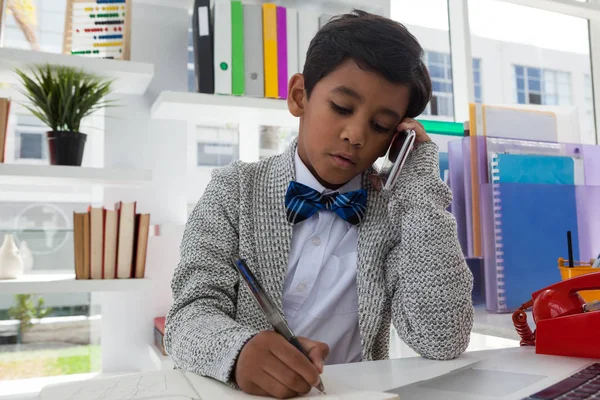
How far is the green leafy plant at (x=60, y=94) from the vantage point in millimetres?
1721

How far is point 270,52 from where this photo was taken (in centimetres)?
193

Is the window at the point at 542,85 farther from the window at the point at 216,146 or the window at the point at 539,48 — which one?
the window at the point at 216,146

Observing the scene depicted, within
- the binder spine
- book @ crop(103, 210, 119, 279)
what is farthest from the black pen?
book @ crop(103, 210, 119, 279)

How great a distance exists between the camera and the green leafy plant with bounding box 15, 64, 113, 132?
1.72m

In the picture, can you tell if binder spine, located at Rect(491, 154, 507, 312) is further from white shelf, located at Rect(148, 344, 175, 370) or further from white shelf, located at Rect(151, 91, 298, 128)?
white shelf, located at Rect(148, 344, 175, 370)

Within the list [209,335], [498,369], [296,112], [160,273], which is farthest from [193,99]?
[498,369]

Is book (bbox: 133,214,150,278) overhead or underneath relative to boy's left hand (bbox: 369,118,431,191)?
underneath

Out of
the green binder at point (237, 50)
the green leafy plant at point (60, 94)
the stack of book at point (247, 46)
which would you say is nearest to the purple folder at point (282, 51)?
the stack of book at point (247, 46)

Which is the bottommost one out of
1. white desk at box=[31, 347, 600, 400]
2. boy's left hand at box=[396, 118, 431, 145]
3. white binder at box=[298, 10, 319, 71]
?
white desk at box=[31, 347, 600, 400]

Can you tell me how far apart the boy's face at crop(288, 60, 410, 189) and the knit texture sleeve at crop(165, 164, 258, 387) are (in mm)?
174

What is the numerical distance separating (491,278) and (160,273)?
4.05 ft

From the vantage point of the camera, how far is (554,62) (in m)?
2.30

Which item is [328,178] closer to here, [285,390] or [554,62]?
[285,390]

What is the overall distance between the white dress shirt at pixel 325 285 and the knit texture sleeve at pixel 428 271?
83 millimetres
